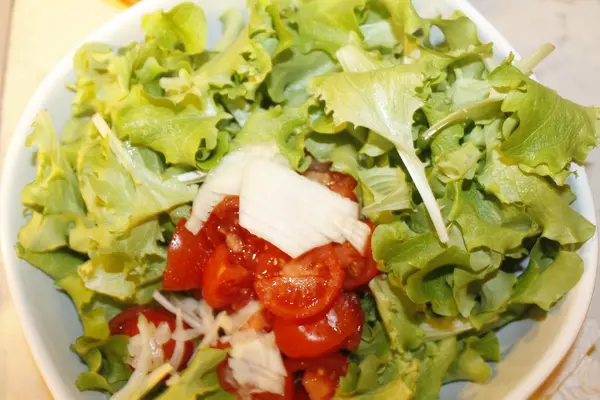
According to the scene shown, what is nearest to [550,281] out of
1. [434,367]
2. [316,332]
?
[434,367]

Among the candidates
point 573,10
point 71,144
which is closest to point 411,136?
point 71,144

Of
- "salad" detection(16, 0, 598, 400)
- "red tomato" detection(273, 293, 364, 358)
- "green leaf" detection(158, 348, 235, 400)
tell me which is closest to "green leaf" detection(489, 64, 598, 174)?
"salad" detection(16, 0, 598, 400)

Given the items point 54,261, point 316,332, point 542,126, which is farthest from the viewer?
point 54,261

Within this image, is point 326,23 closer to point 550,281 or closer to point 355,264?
point 355,264

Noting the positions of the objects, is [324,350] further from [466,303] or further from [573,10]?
[573,10]

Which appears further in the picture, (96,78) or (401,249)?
(96,78)
